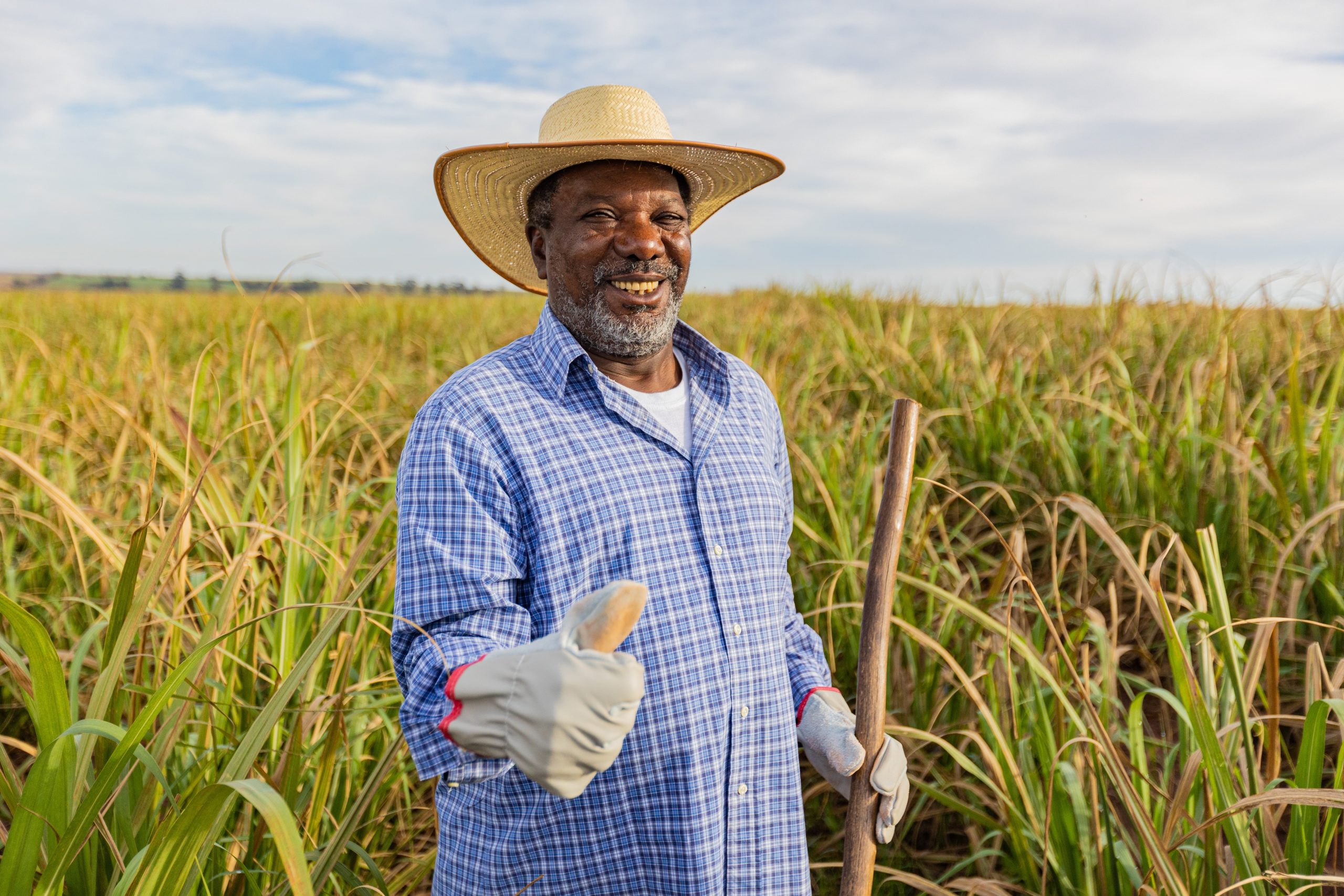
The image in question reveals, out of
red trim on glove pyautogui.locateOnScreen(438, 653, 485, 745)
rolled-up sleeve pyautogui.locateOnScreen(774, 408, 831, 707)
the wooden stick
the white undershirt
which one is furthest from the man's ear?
red trim on glove pyautogui.locateOnScreen(438, 653, 485, 745)

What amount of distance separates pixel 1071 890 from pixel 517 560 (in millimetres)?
1159

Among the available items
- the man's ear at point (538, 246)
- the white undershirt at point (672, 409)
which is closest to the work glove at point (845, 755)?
the white undershirt at point (672, 409)

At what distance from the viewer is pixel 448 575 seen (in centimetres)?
114

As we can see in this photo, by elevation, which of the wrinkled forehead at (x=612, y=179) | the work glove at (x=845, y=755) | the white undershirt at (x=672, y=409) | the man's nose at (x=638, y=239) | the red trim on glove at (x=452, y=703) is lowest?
the work glove at (x=845, y=755)

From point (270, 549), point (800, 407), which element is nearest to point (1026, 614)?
point (800, 407)

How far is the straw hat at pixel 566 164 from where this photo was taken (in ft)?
4.65

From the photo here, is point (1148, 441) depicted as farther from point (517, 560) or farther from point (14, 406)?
point (14, 406)

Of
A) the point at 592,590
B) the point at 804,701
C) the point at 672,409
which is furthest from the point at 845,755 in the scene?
the point at 672,409

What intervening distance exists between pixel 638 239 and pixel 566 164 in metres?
0.20

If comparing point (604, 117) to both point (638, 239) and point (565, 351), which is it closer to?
point (638, 239)

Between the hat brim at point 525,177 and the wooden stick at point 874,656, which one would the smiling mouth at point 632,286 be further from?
the wooden stick at point 874,656

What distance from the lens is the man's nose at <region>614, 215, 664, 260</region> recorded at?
139cm

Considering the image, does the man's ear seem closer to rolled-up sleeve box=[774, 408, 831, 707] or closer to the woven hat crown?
the woven hat crown

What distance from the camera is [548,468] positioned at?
1.26m
